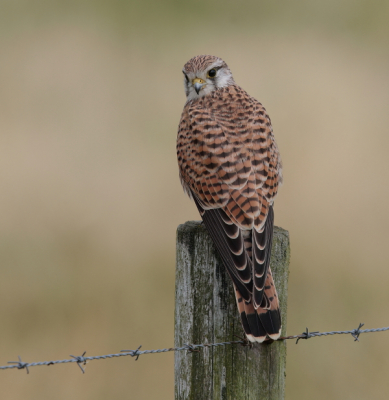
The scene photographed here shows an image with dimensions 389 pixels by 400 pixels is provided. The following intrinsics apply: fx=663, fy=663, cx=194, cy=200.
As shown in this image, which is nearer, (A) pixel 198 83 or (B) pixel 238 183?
(B) pixel 238 183

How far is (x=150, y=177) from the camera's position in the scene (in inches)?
333

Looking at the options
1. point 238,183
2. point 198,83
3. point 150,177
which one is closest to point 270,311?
point 238,183

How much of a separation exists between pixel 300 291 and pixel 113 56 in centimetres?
530

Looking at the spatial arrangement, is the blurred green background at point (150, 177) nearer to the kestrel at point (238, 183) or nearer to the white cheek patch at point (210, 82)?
the white cheek patch at point (210, 82)

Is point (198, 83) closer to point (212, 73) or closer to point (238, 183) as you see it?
point (212, 73)

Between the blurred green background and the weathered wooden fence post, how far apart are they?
2.83m

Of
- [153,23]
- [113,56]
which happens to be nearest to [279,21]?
[153,23]

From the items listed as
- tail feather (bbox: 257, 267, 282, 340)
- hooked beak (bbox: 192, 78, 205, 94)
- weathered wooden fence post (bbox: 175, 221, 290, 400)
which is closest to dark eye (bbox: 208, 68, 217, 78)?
hooked beak (bbox: 192, 78, 205, 94)

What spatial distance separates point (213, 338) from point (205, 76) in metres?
2.67

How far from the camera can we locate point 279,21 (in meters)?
12.1

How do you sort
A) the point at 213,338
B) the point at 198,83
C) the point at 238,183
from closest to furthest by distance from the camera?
1. the point at 213,338
2. the point at 238,183
3. the point at 198,83

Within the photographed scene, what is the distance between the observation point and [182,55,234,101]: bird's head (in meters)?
5.30

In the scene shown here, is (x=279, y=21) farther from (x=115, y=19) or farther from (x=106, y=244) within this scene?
(x=106, y=244)

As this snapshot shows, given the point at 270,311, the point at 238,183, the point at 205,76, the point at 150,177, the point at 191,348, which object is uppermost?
the point at 205,76
